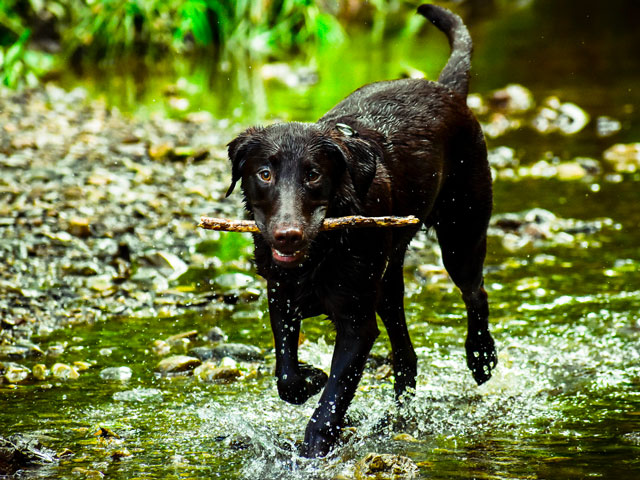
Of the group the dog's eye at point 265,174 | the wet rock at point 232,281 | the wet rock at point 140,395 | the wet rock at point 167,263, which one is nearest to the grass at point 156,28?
the wet rock at point 167,263

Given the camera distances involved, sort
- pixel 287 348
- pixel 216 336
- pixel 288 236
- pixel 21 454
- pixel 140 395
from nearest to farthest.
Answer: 1. pixel 288 236
2. pixel 21 454
3. pixel 287 348
4. pixel 140 395
5. pixel 216 336

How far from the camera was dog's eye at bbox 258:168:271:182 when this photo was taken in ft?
13.4

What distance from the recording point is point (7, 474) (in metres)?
3.83

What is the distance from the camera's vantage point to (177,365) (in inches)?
209

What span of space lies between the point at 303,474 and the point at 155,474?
61cm

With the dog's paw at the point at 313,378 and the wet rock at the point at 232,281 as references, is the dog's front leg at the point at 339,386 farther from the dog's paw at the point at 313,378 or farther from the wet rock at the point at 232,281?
the wet rock at the point at 232,281

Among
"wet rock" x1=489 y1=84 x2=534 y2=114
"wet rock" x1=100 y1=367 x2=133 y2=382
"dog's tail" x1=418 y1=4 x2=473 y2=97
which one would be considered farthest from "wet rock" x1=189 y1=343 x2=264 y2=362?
"wet rock" x1=489 y1=84 x2=534 y2=114

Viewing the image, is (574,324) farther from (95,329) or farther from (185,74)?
(185,74)

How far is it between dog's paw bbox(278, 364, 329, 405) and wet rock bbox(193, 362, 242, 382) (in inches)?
27.5

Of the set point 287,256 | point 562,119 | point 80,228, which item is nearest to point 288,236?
point 287,256

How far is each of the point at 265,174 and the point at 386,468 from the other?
1.30 metres

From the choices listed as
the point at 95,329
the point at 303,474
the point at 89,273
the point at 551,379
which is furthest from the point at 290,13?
the point at 303,474

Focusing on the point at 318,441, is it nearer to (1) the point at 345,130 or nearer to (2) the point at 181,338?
(1) the point at 345,130

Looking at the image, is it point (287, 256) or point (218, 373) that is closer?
point (287, 256)
